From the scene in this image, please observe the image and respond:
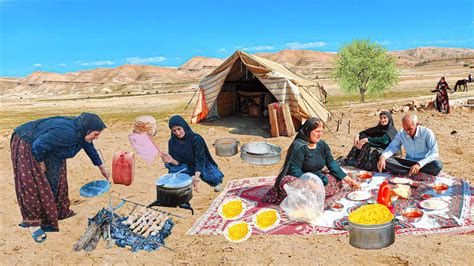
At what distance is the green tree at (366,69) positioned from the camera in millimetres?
21828

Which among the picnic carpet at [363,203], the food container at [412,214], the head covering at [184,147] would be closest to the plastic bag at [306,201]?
the picnic carpet at [363,203]

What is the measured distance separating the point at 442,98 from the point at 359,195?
351 inches

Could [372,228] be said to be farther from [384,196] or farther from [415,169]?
[415,169]

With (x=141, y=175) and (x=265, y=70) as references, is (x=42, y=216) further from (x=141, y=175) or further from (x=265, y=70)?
(x=265, y=70)

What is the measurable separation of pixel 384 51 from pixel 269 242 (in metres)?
21.5

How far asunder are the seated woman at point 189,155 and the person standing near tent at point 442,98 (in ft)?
30.4

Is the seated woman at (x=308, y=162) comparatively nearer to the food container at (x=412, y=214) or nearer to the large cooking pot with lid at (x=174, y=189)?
the food container at (x=412, y=214)

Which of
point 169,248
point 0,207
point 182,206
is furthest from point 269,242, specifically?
point 0,207

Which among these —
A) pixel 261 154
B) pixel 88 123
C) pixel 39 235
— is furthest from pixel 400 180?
pixel 39 235

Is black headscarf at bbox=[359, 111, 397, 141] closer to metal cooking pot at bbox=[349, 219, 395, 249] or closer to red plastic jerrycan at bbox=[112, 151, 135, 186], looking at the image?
metal cooking pot at bbox=[349, 219, 395, 249]

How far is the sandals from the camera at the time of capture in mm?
3922

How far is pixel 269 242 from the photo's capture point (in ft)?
12.6

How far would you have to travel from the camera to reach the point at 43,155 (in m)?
3.66

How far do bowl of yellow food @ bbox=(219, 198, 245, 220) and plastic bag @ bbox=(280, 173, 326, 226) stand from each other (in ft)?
2.13
